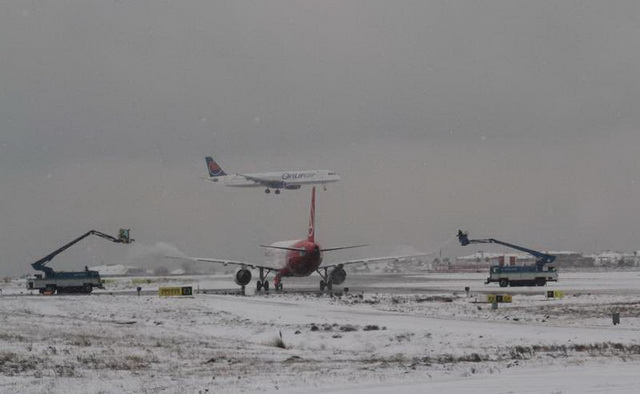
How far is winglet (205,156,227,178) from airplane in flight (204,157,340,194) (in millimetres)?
17022

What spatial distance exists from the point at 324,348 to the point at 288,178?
120225 millimetres

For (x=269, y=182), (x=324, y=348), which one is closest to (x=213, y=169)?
(x=269, y=182)

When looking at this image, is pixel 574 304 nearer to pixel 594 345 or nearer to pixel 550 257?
pixel 594 345

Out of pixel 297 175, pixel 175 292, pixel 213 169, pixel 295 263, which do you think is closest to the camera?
pixel 175 292

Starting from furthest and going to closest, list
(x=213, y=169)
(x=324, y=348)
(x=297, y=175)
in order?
1. (x=213, y=169)
2. (x=297, y=175)
3. (x=324, y=348)

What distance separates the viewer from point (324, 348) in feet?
99.8

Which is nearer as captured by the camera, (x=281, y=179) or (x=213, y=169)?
(x=281, y=179)

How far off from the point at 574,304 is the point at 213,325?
79.2 feet

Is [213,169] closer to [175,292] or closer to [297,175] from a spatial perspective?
[297,175]

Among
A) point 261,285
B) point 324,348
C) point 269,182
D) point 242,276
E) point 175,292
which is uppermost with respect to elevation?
point 269,182

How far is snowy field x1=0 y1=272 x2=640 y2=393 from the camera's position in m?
20.0

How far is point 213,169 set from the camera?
178 metres

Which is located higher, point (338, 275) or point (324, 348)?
point (338, 275)

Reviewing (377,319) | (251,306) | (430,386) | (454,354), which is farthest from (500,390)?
(251,306)
